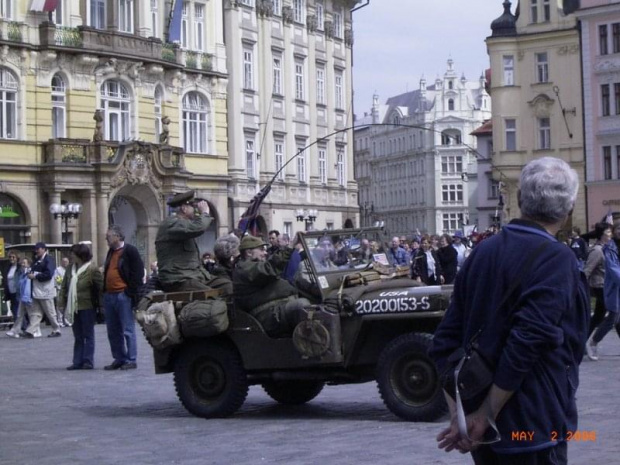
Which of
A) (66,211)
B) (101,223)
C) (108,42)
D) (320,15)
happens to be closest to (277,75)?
(320,15)

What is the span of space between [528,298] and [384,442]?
5.95m

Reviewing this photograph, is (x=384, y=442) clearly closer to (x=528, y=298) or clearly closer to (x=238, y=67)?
(x=528, y=298)

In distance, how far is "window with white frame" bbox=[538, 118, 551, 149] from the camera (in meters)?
67.3

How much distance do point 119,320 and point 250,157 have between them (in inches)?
1630

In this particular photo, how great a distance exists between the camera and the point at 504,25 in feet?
226

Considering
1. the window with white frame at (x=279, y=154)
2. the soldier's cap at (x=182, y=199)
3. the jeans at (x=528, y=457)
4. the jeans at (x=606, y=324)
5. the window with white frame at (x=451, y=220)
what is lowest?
the jeans at (x=606, y=324)

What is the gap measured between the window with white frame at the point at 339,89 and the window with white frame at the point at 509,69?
26.0ft

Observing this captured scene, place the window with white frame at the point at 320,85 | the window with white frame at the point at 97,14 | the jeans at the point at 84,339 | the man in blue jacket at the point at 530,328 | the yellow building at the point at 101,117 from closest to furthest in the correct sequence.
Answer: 1. the man in blue jacket at the point at 530,328
2. the jeans at the point at 84,339
3. the yellow building at the point at 101,117
4. the window with white frame at the point at 97,14
5. the window with white frame at the point at 320,85

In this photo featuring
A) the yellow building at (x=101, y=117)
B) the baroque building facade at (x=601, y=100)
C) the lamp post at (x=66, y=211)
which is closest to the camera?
the lamp post at (x=66, y=211)

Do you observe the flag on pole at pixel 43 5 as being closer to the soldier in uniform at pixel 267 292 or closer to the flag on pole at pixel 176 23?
the flag on pole at pixel 176 23

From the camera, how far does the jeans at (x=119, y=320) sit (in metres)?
18.7

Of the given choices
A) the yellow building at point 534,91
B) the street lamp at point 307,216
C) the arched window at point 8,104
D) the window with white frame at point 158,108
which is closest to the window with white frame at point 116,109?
the window with white frame at point 158,108

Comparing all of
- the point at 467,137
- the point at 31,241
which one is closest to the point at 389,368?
the point at 31,241

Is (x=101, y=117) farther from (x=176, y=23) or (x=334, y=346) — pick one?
(x=334, y=346)
